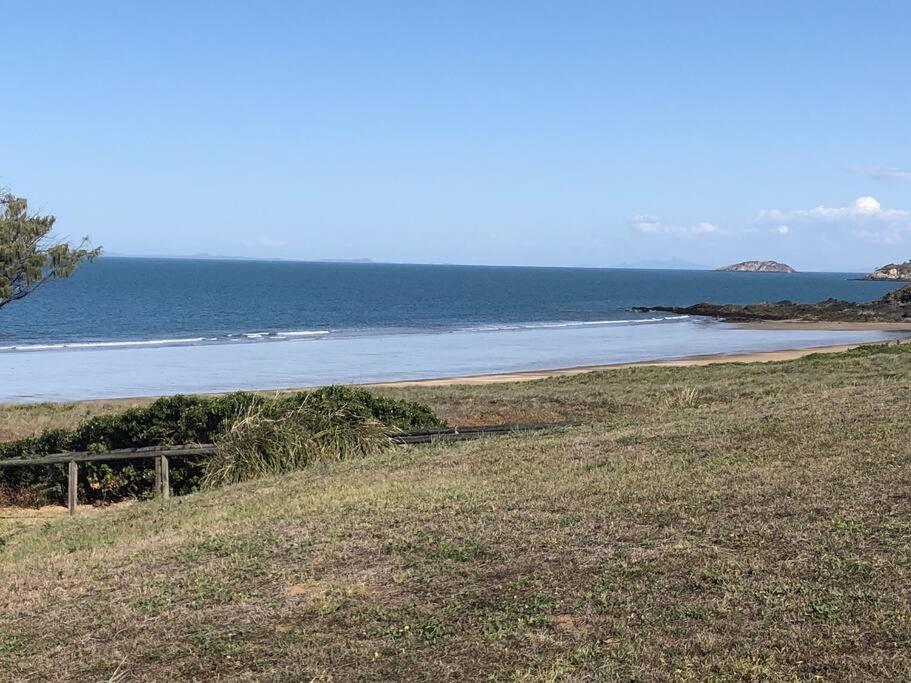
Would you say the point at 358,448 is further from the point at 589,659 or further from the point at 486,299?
the point at 486,299

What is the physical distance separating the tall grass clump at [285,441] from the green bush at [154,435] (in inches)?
3.2

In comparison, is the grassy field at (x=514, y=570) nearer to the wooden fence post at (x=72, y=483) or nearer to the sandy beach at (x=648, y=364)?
the wooden fence post at (x=72, y=483)

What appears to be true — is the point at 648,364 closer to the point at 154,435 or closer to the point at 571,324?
the point at 154,435

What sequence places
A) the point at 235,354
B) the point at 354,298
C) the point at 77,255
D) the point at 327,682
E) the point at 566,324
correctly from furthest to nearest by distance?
the point at 354,298, the point at 566,324, the point at 235,354, the point at 77,255, the point at 327,682

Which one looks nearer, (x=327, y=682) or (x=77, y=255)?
(x=327, y=682)

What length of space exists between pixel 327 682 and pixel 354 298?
384 feet

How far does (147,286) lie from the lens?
14250 centimetres

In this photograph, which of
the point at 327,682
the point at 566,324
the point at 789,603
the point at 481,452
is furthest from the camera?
the point at 566,324

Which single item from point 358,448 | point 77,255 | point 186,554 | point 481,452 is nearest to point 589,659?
point 186,554

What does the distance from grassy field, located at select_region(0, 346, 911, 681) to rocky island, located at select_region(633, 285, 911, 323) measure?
7251cm

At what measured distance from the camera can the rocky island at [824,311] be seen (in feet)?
266

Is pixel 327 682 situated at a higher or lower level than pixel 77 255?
lower

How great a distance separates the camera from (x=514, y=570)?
25.6 ft

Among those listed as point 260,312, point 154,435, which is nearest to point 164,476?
point 154,435
